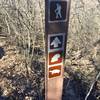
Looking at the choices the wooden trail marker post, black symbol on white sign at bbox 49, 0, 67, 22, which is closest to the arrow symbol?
the wooden trail marker post

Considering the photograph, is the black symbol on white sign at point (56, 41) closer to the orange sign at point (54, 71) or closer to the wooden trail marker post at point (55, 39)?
the wooden trail marker post at point (55, 39)

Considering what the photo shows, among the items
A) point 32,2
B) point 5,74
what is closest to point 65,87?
point 5,74

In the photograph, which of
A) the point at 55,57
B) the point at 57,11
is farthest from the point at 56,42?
the point at 57,11

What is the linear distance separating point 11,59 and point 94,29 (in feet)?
6.24

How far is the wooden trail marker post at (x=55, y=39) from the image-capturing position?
229cm

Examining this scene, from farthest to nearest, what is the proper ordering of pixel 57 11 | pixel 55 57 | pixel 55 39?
pixel 55 57
pixel 55 39
pixel 57 11

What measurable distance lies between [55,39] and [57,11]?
0.29 m

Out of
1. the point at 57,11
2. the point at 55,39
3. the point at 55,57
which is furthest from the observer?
the point at 55,57

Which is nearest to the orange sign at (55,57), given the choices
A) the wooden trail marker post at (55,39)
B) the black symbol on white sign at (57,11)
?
the wooden trail marker post at (55,39)

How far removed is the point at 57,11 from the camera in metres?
2.30

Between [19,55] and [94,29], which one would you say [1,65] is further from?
[94,29]

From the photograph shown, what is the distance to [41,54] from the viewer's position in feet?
18.6

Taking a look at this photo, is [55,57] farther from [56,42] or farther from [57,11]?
[57,11]

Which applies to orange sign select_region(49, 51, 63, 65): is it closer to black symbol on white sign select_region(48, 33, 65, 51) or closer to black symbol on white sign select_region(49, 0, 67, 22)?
black symbol on white sign select_region(48, 33, 65, 51)
